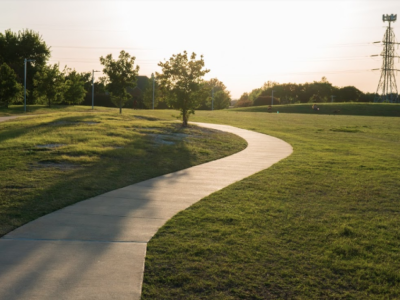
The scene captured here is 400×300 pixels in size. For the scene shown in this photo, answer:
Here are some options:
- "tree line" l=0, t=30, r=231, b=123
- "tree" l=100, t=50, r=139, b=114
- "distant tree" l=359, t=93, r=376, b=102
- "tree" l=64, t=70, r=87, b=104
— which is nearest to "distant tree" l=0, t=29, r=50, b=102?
"tree line" l=0, t=30, r=231, b=123

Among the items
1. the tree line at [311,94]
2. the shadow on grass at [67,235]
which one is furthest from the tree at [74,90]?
the tree line at [311,94]

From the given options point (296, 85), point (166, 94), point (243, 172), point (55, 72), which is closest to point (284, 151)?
point (243, 172)

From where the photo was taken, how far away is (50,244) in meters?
4.99

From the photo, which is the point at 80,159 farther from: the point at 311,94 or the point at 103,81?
the point at 311,94

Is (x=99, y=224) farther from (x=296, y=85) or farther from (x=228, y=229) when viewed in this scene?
(x=296, y=85)

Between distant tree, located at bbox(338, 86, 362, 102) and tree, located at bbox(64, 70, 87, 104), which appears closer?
tree, located at bbox(64, 70, 87, 104)

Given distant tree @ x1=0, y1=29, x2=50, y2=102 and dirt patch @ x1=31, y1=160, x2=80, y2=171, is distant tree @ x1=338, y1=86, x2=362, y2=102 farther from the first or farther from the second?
dirt patch @ x1=31, y1=160, x2=80, y2=171

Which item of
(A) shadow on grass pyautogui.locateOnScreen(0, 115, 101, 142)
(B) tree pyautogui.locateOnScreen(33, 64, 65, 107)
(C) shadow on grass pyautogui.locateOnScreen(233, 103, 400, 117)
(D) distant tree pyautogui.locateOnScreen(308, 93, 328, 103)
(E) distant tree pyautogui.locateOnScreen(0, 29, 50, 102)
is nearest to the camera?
(A) shadow on grass pyautogui.locateOnScreen(0, 115, 101, 142)

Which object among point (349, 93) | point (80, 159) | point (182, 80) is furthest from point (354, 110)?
point (80, 159)

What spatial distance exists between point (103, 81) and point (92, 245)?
104 ft

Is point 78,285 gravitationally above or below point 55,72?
below

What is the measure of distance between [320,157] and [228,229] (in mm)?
9124

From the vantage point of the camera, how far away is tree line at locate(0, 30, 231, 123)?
21.7m

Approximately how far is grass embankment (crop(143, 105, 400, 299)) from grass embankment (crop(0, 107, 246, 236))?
239 cm
